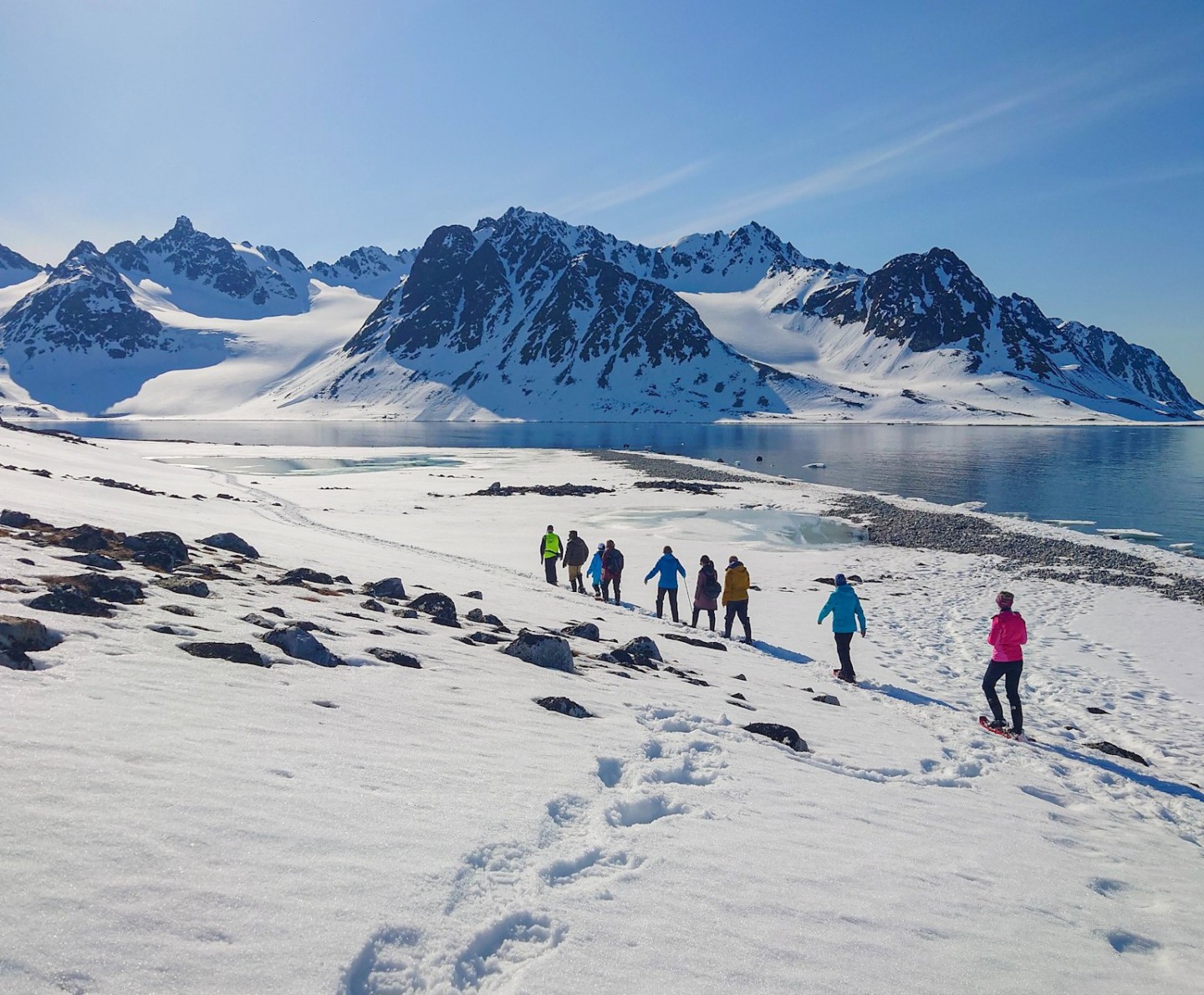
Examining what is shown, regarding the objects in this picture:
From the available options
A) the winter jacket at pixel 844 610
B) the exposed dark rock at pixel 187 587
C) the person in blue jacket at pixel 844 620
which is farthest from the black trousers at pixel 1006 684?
the exposed dark rock at pixel 187 587

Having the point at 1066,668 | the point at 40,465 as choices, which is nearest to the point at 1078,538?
the point at 1066,668

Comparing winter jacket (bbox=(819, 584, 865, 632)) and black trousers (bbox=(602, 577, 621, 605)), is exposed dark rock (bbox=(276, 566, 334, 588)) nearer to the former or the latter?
black trousers (bbox=(602, 577, 621, 605))

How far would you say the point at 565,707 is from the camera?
9930 mm

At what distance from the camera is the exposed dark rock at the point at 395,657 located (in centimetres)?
1084

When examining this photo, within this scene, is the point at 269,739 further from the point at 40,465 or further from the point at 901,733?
the point at 40,465

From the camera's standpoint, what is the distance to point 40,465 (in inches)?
1462

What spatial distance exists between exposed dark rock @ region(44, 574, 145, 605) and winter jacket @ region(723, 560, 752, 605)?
1287 centimetres

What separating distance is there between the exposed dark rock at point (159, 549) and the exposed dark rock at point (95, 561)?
90 centimetres

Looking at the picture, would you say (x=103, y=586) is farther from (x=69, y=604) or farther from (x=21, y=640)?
(x=21, y=640)

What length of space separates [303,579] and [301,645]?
22.2 feet

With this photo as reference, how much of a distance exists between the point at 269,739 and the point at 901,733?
9.74 metres

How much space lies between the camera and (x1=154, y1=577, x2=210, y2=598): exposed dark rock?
40.2 feet

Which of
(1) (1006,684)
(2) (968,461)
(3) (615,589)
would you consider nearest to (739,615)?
(3) (615,589)

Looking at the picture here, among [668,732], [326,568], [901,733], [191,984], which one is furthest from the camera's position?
[326,568]
